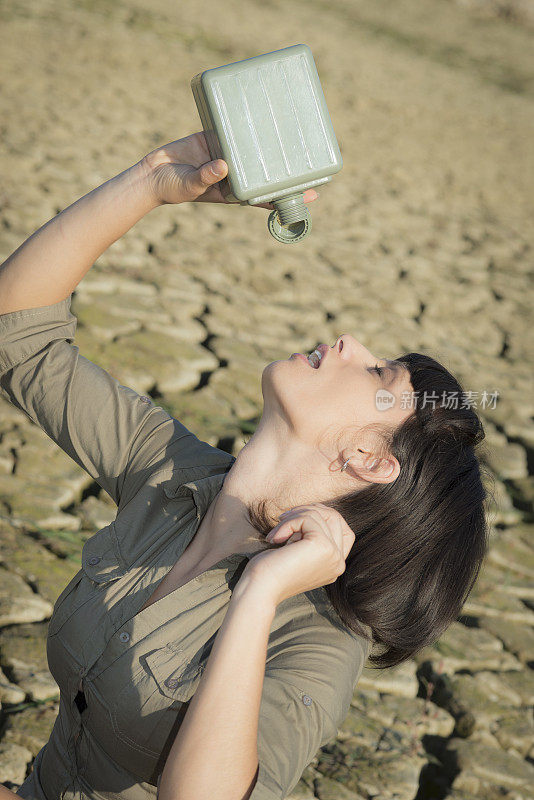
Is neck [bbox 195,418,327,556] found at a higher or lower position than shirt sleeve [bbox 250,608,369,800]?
higher

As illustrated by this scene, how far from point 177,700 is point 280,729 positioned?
0.19 m

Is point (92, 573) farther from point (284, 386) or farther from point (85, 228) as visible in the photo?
point (85, 228)

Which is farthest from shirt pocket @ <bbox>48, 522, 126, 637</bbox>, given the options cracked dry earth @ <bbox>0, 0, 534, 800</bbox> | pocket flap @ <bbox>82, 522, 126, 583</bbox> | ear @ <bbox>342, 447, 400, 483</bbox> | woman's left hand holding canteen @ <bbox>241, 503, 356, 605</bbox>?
cracked dry earth @ <bbox>0, 0, 534, 800</bbox>

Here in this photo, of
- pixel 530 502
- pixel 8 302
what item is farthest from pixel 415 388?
pixel 530 502

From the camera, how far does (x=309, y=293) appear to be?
480 centimetres

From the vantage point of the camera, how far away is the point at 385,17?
13.0 m

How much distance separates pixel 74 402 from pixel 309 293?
3.22m

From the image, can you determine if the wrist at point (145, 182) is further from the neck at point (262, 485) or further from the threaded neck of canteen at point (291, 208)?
the neck at point (262, 485)

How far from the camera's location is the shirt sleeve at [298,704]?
129 centimetres

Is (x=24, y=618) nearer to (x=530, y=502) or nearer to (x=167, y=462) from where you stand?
Result: (x=167, y=462)

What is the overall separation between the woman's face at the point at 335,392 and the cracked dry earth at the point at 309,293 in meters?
0.45

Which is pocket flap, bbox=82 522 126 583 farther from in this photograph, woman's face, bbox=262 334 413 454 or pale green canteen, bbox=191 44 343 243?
pale green canteen, bbox=191 44 343 243

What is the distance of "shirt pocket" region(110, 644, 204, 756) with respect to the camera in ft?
4.55

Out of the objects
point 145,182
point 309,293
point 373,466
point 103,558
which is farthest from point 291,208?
point 309,293
